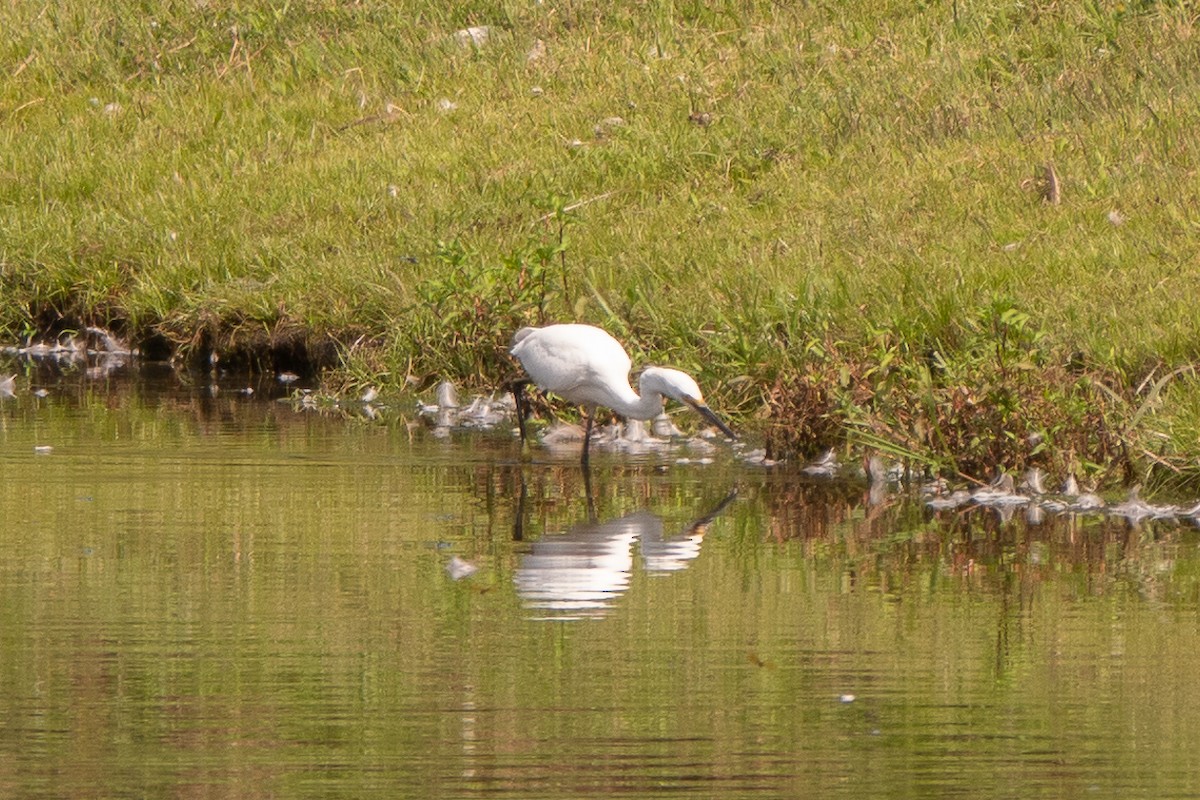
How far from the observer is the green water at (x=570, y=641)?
4.75m

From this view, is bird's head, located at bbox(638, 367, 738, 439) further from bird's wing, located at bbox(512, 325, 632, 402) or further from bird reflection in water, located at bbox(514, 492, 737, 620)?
bird reflection in water, located at bbox(514, 492, 737, 620)

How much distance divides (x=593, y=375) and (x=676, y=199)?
11.5ft

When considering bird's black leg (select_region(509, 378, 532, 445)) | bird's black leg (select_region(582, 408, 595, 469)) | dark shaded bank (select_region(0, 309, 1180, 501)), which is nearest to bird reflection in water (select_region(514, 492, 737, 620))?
dark shaded bank (select_region(0, 309, 1180, 501))

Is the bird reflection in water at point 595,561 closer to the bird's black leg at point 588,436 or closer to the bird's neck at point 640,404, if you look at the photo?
the bird's neck at point 640,404

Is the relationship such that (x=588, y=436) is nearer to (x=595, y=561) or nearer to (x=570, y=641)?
(x=595, y=561)

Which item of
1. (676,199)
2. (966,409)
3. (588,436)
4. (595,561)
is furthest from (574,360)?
(676,199)

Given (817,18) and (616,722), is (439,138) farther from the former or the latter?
(616,722)

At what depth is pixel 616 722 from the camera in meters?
5.07

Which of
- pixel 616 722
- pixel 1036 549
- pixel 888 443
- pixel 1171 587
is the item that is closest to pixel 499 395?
pixel 888 443

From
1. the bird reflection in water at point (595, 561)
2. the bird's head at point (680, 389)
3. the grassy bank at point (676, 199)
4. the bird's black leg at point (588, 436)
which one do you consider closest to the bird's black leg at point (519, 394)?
the bird's black leg at point (588, 436)

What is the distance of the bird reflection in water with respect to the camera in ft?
21.0

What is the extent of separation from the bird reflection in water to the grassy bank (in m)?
1.38

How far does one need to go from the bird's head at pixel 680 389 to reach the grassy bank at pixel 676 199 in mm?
410

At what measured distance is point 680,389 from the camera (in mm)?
9141
